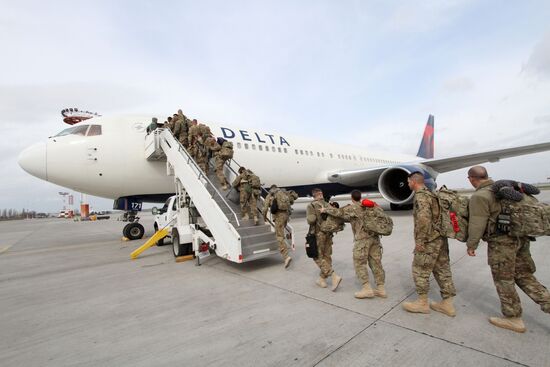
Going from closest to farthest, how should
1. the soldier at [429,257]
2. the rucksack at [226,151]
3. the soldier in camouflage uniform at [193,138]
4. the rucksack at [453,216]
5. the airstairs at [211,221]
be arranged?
the rucksack at [453,216], the soldier at [429,257], the airstairs at [211,221], the rucksack at [226,151], the soldier in camouflage uniform at [193,138]

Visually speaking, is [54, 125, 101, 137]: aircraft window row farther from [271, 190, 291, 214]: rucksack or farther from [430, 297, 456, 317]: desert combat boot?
[430, 297, 456, 317]: desert combat boot

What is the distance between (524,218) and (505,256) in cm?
39

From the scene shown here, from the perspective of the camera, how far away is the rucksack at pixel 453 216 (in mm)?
2646

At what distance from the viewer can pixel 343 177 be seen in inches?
499

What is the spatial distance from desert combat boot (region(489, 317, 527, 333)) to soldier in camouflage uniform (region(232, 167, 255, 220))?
13.4ft

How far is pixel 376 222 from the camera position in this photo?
10.5 ft

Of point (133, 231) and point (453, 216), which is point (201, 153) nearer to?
point (133, 231)

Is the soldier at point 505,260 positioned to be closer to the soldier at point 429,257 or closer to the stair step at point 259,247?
the soldier at point 429,257

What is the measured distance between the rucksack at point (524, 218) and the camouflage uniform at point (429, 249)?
524 mm

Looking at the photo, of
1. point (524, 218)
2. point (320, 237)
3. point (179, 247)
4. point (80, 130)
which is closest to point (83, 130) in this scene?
point (80, 130)

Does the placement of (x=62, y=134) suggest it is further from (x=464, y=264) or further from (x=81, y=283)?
(x=464, y=264)

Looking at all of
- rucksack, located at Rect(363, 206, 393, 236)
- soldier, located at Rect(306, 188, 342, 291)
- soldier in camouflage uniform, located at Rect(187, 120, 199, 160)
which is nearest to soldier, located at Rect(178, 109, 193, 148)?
soldier in camouflage uniform, located at Rect(187, 120, 199, 160)

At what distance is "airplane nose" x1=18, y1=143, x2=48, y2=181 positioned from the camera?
6.89 meters

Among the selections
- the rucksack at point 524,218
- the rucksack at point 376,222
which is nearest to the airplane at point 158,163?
the rucksack at point 376,222
